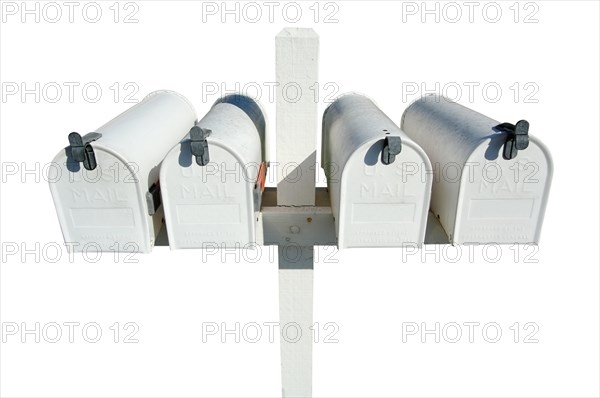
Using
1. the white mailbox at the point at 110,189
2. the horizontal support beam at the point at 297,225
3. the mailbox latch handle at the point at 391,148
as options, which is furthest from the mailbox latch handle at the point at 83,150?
the mailbox latch handle at the point at 391,148

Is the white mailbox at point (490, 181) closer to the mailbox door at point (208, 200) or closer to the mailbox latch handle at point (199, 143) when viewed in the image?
the mailbox door at point (208, 200)

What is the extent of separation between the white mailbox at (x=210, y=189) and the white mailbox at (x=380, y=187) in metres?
0.39

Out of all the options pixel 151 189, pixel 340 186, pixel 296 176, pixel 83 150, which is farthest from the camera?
pixel 296 176

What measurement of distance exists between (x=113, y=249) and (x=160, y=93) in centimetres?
129

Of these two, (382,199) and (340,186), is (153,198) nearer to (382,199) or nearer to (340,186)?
(340,186)

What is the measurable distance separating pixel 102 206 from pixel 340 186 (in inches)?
37.1

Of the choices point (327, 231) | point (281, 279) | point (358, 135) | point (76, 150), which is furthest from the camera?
point (281, 279)

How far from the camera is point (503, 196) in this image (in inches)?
64.4

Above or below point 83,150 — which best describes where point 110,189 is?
below

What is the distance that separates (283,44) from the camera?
170 centimetres

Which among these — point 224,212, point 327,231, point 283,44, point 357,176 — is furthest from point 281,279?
point 283,44

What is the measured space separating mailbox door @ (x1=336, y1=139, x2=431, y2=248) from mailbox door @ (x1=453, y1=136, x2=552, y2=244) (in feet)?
0.56

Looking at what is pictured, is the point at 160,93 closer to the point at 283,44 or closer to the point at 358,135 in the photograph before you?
the point at 283,44

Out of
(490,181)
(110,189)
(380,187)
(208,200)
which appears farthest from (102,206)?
(490,181)
